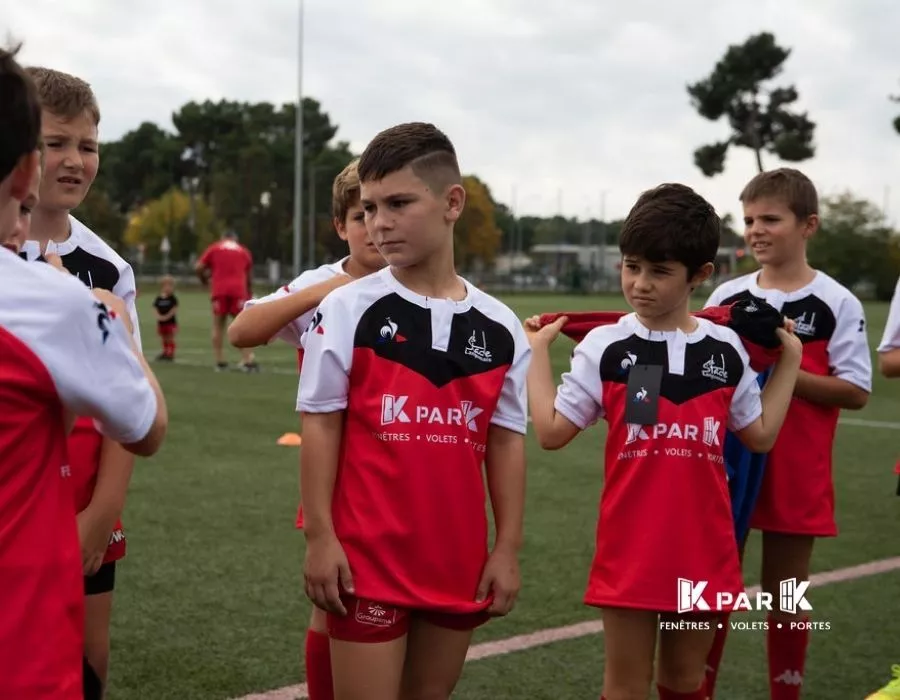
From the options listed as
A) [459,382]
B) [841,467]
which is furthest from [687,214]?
[841,467]

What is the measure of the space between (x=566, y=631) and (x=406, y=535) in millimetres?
2621

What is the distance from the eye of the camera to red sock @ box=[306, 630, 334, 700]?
346 cm

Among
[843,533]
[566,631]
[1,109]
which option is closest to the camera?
[1,109]

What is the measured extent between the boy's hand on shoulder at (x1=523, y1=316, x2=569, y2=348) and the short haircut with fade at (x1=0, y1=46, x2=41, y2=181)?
1791 millimetres

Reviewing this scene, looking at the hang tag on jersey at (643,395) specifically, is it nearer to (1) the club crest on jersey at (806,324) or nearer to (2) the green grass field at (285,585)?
(1) the club crest on jersey at (806,324)

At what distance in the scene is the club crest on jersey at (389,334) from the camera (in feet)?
9.54

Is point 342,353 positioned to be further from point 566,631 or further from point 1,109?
point 566,631

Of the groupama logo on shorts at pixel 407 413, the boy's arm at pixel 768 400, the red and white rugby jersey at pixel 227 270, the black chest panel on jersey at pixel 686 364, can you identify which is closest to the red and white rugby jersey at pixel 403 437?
the groupama logo on shorts at pixel 407 413

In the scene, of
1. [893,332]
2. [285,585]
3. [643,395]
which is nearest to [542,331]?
[643,395]

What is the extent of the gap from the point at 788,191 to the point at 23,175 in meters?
3.09

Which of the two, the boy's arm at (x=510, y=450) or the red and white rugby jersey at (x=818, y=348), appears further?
the red and white rugby jersey at (x=818, y=348)

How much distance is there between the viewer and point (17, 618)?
2.01 meters

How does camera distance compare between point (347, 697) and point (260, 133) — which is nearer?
point (347, 697)

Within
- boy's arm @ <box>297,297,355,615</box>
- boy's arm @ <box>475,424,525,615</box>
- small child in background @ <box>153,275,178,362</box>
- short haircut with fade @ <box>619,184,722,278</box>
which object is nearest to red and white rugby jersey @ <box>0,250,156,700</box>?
boy's arm @ <box>297,297,355,615</box>
